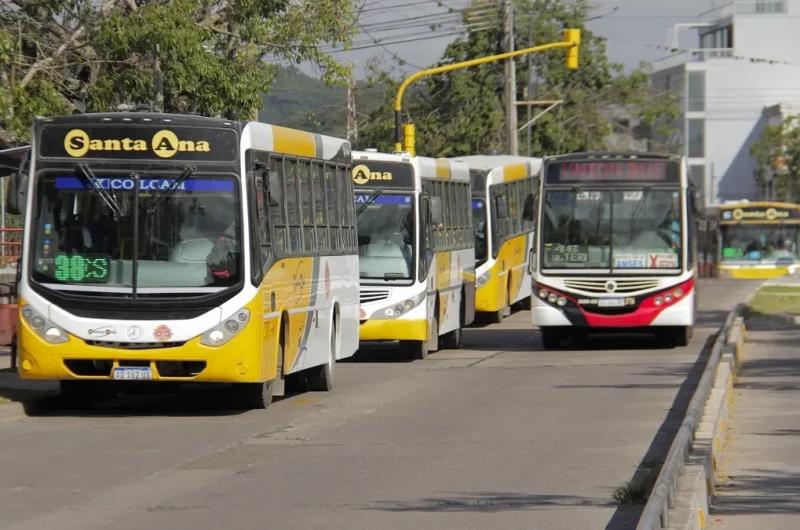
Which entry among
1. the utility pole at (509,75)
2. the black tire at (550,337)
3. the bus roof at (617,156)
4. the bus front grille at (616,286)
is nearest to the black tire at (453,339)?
the black tire at (550,337)

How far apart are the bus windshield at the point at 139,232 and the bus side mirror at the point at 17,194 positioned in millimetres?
121

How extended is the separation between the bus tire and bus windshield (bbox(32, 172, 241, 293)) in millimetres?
3776

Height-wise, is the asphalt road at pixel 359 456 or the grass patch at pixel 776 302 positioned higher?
the asphalt road at pixel 359 456

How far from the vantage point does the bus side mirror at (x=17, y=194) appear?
16.3 metres

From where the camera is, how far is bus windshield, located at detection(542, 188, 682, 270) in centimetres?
2848

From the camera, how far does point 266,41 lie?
24.4 meters

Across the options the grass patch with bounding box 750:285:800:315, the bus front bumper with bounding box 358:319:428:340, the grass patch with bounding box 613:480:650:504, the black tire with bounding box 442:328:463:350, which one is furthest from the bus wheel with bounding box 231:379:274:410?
the grass patch with bounding box 750:285:800:315

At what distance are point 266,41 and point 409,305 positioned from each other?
14.0 ft

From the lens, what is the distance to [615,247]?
28531mm

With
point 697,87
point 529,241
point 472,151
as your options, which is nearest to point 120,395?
point 529,241

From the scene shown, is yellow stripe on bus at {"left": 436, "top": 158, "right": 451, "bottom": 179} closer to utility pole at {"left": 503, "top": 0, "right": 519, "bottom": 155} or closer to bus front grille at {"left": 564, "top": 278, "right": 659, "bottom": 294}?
bus front grille at {"left": 564, "top": 278, "right": 659, "bottom": 294}

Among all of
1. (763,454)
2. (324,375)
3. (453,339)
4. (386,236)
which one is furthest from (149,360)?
(453,339)

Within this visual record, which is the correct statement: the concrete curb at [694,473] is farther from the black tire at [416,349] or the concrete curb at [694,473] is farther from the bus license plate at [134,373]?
the black tire at [416,349]

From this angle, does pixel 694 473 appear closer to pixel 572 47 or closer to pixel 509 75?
pixel 572 47
